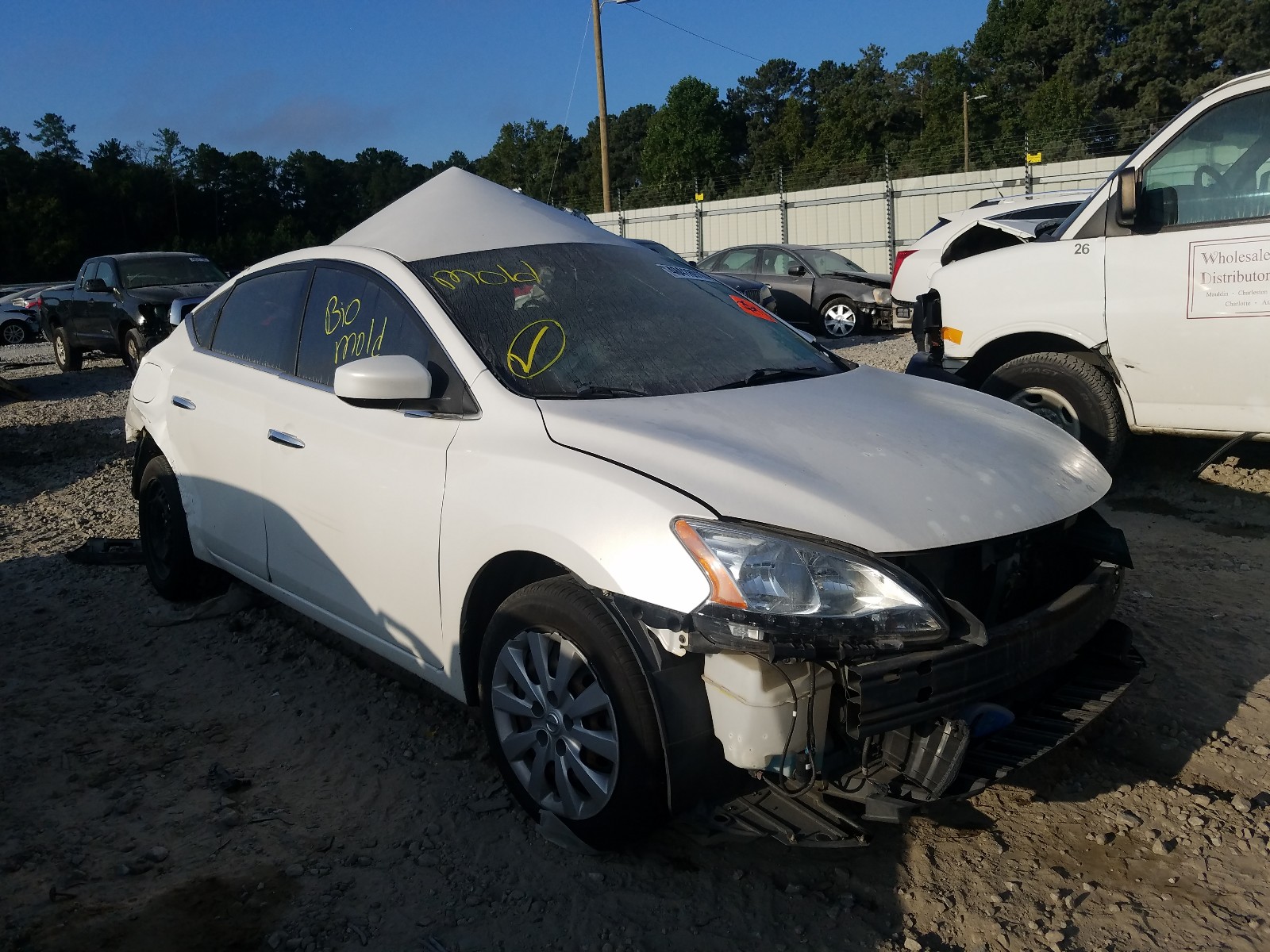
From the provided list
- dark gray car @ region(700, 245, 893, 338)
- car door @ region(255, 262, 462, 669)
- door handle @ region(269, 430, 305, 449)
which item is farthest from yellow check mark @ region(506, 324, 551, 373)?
A: dark gray car @ region(700, 245, 893, 338)

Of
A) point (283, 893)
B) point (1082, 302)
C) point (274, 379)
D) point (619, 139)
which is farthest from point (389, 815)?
point (619, 139)

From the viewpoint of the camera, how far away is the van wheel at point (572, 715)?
251 centimetres

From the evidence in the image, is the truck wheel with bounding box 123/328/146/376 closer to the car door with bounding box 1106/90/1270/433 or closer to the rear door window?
the rear door window

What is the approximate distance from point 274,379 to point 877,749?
2.66 m

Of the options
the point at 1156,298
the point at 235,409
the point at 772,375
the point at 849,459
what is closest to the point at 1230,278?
the point at 1156,298

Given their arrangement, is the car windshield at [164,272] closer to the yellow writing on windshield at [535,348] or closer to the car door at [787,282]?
the car door at [787,282]

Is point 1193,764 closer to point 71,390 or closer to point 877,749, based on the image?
point 877,749

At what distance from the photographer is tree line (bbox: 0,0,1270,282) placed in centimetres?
5066

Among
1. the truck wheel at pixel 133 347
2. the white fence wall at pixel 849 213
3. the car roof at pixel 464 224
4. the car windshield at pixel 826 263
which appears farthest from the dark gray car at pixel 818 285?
the car roof at pixel 464 224

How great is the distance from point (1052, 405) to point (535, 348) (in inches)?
143

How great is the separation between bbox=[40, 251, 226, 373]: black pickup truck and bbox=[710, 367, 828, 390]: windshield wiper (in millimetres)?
12014

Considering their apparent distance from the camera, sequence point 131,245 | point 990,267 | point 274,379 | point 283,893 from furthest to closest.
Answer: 1. point 131,245
2. point 990,267
3. point 274,379
4. point 283,893

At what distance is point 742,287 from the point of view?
15133 mm

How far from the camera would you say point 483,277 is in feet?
11.5
